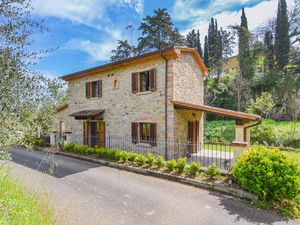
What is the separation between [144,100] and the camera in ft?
40.9

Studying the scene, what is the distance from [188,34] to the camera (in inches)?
1431

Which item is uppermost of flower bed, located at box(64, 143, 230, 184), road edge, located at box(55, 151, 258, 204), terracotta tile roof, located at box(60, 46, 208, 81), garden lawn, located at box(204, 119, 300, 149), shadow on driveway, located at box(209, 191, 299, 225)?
terracotta tile roof, located at box(60, 46, 208, 81)

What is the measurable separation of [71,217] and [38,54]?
434 cm

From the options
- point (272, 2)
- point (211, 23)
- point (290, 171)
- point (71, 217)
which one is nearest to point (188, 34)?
point (211, 23)

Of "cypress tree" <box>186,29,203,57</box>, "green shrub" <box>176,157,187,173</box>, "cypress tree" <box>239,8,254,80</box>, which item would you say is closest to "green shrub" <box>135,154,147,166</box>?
"green shrub" <box>176,157,187,173</box>

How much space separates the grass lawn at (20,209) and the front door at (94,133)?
9.06 metres

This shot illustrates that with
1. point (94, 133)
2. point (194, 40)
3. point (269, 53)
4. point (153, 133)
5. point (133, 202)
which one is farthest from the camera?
point (194, 40)

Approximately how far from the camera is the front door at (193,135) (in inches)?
522

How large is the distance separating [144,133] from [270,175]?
788 centimetres

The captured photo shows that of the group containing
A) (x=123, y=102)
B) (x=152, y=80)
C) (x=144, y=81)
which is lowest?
(x=123, y=102)

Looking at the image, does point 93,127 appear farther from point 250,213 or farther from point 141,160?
point 250,213

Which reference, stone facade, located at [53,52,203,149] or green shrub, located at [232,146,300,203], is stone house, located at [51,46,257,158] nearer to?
stone facade, located at [53,52,203,149]

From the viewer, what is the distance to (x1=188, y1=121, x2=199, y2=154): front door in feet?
43.5

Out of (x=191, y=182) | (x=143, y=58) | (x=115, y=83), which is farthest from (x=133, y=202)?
(x=115, y=83)
